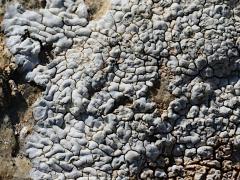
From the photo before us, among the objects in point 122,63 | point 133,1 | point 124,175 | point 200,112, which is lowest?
point 124,175

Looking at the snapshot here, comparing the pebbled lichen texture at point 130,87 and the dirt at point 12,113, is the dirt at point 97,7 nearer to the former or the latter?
the pebbled lichen texture at point 130,87

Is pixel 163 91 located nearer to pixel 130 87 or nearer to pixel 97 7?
pixel 130 87

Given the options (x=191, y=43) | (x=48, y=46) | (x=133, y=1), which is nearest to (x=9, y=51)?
(x=48, y=46)

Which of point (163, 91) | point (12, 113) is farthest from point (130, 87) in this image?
point (12, 113)

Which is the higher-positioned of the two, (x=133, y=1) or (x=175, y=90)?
(x=133, y=1)

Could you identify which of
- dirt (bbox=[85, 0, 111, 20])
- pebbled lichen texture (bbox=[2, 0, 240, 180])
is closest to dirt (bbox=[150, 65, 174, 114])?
pebbled lichen texture (bbox=[2, 0, 240, 180])

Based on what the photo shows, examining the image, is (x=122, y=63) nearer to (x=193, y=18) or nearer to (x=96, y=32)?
(x=96, y=32)
